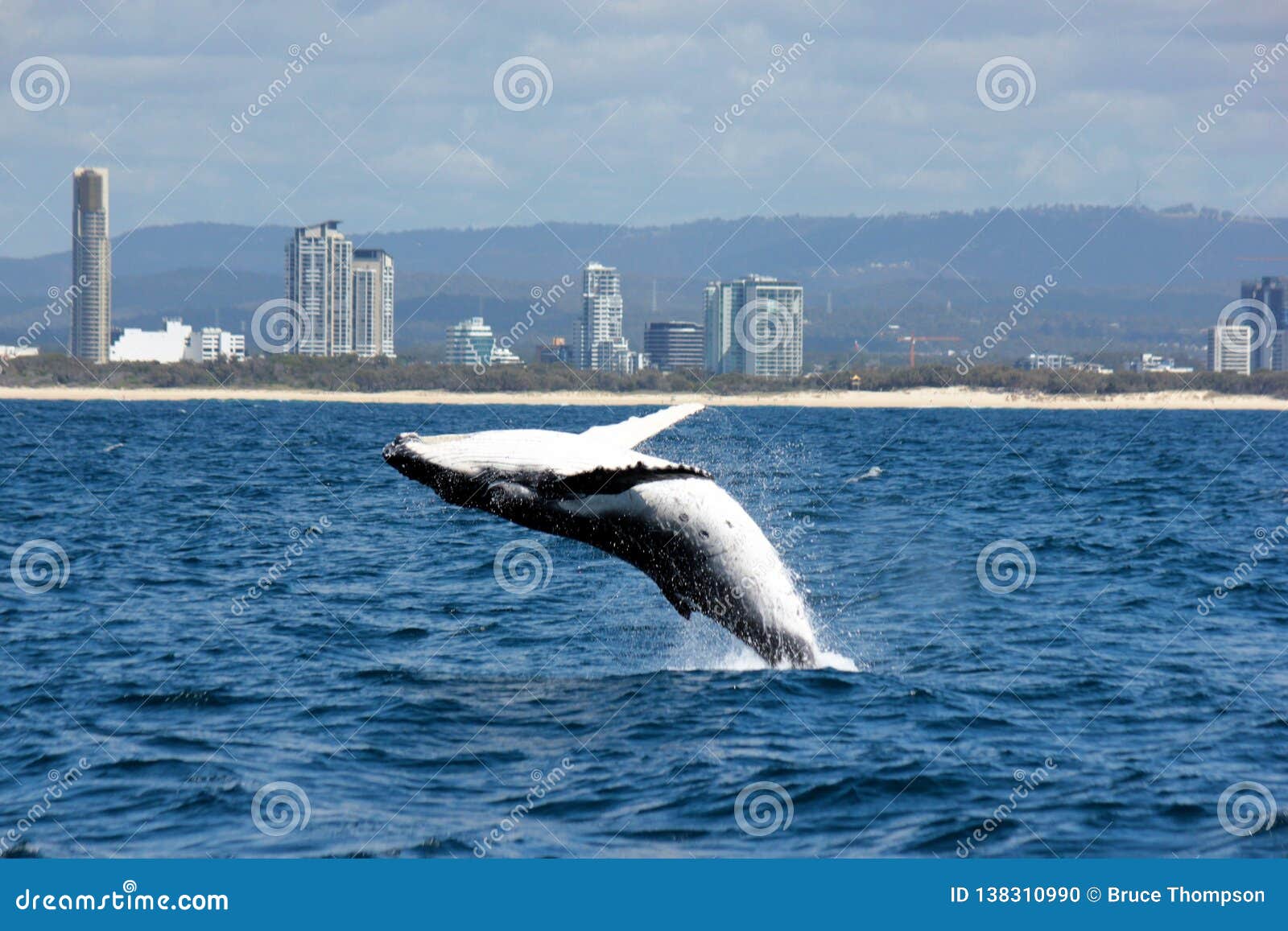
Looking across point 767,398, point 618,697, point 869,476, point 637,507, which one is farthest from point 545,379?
point 637,507

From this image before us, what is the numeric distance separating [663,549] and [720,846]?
363 centimetres

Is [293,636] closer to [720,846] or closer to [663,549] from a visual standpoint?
[663,549]

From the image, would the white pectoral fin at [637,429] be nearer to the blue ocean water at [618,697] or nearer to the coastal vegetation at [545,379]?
the blue ocean water at [618,697]

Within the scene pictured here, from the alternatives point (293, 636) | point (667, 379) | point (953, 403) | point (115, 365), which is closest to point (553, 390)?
point (667, 379)

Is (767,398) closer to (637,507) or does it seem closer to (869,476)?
(869,476)

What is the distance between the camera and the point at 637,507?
1194cm

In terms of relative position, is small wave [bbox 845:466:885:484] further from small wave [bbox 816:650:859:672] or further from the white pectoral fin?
the white pectoral fin

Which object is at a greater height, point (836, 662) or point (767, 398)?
point (767, 398)

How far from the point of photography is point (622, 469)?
10.2m

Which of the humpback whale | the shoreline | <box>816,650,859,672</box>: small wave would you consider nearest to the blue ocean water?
<box>816,650,859,672</box>: small wave

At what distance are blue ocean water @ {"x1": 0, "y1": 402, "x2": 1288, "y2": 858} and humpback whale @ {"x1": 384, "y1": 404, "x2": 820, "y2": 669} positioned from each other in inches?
31.3

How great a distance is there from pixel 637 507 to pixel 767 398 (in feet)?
510

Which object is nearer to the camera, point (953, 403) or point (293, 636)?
point (293, 636)

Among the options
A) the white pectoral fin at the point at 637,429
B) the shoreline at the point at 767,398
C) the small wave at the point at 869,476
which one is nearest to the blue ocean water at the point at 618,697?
the white pectoral fin at the point at 637,429
